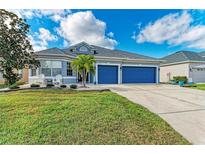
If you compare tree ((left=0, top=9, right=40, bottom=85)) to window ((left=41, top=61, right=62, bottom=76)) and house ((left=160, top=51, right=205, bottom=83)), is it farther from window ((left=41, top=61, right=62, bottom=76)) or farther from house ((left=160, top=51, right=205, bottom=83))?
house ((left=160, top=51, right=205, bottom=83))

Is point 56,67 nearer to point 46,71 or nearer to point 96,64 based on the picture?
point 46,71

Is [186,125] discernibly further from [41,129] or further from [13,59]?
[13,59]

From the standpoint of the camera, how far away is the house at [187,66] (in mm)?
25734

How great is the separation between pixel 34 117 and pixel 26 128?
743mm

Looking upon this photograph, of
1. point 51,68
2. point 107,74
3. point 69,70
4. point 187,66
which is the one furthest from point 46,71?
point 187,66

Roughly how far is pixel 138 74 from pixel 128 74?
1.39m

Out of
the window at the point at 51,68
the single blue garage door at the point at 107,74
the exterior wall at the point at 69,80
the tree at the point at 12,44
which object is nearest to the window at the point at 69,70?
the exterior wall at the point at 69,80

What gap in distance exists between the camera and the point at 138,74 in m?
22.4

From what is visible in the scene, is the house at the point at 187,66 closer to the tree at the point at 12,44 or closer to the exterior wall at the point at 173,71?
Result: the exterior wall at the point at 173,71

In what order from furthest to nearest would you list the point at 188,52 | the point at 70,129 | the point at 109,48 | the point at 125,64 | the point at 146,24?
the point at 188,52 < the point at 109,48 < the point at 125,64 < the point at 146,24 < the point at 70,129
